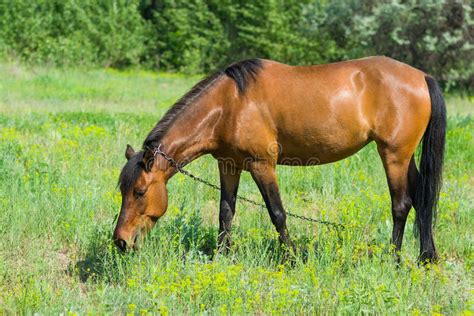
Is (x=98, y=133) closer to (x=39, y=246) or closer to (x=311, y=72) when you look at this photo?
(x=39, y=246)

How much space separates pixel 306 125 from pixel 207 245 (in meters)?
1.56

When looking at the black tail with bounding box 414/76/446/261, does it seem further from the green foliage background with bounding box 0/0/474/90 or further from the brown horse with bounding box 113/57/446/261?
the green foliage background with bounding box 0/0/474/90

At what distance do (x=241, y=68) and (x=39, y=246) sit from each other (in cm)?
252

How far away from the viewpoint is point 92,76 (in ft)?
71.0

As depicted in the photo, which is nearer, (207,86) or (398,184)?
(207,86)

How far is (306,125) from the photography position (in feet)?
19.3

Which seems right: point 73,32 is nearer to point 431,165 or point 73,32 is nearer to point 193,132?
point 193,132

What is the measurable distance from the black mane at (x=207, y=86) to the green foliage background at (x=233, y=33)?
15.3 metres

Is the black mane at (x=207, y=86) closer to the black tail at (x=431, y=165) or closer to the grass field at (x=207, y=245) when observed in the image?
the grass field at (x=207, y=245)

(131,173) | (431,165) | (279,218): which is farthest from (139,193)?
(431,165)

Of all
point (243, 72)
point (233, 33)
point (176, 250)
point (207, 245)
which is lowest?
point (233, 33)

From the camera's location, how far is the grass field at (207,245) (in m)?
4.64

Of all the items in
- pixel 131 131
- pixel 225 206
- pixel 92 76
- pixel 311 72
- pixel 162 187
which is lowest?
pixel 92 76

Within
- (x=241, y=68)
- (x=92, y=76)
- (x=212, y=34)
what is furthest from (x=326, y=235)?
(x=212, y=34)
